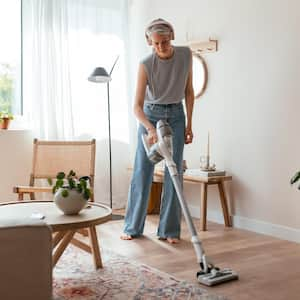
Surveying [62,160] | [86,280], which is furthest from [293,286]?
[62,160]

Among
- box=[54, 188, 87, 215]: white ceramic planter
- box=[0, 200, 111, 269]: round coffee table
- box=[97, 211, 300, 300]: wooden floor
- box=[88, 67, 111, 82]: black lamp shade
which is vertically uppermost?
box=[88, 67, 111, 82]: black lamp shade

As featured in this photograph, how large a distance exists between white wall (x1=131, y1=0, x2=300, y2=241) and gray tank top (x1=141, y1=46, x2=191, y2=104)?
2.38 feet

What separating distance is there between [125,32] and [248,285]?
125 inches

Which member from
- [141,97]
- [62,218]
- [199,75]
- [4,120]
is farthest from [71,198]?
[199,75]

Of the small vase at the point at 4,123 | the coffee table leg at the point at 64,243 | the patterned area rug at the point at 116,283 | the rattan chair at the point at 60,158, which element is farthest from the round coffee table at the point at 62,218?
the small vase at the point at 4,123

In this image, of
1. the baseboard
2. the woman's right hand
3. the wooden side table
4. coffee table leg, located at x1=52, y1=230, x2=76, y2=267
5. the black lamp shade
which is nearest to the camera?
coffee table leg, located at x1=52, y1=230, x2=76, y2=267

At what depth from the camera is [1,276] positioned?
64.9 inches

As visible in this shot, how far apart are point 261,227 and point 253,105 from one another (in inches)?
36.8

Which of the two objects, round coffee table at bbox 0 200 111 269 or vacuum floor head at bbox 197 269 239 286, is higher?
round coffee table at bbox 0 200 111 269

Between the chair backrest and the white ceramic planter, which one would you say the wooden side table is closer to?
the chair backrest

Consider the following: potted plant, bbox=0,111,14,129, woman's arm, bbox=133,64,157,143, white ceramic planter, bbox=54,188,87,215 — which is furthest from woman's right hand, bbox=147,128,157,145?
potted plant, bbox=0,111,14,129

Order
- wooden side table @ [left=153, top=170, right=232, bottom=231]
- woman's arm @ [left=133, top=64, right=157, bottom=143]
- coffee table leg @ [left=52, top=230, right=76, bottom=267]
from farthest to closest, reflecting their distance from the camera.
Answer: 1. wooden side table @ [left=153, top=170, right=232, bottom=231]
2. woman's arm @ [left=133, top=64, right=157, bottom=143]
3. coffee table leg @ [left=52, top=230, right=76, bottom=267]

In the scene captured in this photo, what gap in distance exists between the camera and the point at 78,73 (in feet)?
15.9

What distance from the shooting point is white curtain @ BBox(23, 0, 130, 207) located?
15.2 ft
